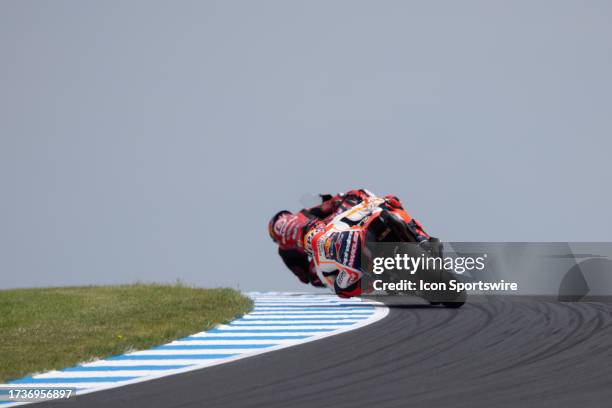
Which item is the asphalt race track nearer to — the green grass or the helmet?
the green grass

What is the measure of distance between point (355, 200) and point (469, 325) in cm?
596

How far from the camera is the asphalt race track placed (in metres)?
8.15

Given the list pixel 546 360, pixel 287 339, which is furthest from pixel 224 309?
pixel 546 360

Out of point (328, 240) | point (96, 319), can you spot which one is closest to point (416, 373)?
point (96, 319)

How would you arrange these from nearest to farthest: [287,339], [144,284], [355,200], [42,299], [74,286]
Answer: [287,339] → [355,200] → [42,299] → [144,284] → [74,286]

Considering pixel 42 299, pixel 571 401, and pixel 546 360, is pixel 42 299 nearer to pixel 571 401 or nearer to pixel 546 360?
pixel 546 360

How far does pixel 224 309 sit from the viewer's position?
58.7 ft

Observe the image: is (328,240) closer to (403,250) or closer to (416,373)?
(403,250)

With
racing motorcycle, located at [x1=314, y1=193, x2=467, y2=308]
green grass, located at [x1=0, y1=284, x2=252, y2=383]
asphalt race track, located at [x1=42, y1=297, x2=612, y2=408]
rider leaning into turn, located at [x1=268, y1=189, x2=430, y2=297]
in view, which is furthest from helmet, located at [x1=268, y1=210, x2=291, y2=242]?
asphalt race track, located at [x1=42, y1=297, x2=612, y2=408]

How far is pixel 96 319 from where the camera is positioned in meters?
16.5

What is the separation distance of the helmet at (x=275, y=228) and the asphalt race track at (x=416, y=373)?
7988 millimetres

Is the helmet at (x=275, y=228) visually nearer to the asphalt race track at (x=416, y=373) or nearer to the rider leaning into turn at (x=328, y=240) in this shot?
the rider leaning into turn at (x=328, y=240)

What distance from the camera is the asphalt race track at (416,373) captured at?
8148 mm

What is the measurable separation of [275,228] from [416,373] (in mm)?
12563
